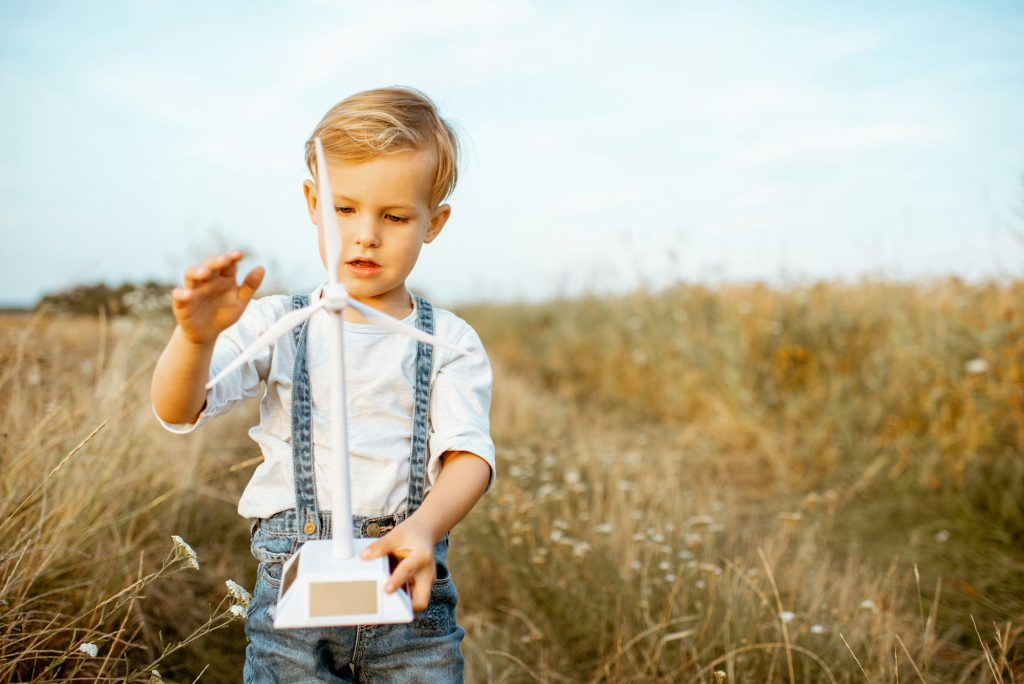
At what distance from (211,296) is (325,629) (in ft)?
2.96

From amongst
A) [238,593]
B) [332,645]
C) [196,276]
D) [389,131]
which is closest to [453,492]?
[332,645]

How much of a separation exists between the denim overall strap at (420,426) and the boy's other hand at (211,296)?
545mm

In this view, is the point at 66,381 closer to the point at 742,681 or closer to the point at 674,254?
the point at 742,681

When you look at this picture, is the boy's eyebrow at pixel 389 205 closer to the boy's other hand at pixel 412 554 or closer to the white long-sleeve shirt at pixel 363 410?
the white long-sleeve shirt at pixel 363 410

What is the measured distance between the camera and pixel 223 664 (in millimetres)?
3102

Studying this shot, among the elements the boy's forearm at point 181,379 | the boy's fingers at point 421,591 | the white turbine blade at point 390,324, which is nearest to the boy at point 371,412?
the boy's forearm at point 181,379

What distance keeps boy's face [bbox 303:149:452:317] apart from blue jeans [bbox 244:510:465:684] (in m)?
0.62

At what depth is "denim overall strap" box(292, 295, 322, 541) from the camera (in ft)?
6.17

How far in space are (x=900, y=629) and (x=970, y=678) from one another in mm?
296

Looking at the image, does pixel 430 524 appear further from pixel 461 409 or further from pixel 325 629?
pixel 325 629

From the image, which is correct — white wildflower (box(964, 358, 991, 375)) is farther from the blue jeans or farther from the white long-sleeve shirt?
the blue jeans

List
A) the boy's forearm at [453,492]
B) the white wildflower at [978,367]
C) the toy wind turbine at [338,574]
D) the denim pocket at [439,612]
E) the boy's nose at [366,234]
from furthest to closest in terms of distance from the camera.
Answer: the white wildflower at [978,367], the denim pocket at [439,612], the boy's nose at [366,234], the boy's forearm at [453,492], the toy wind turbine at [338,574]

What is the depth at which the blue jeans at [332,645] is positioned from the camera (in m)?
1.89

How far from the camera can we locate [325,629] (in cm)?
190
